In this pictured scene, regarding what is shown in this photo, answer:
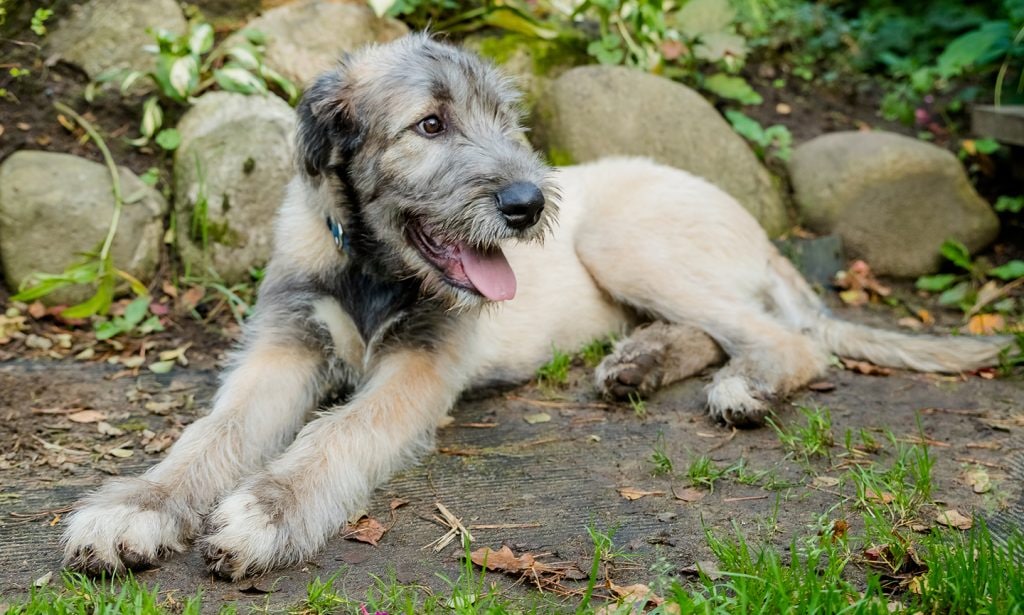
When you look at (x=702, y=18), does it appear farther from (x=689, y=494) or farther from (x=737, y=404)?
(x=689, y=494)

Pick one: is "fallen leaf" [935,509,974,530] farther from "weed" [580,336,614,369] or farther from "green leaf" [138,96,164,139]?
"green leaf" [138,96,164,139]

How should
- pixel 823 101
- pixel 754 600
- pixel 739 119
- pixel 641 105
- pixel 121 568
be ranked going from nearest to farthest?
pixel 754 600 < pixel 121 568 < pixel 641 105 < pixel 739 119 < pixel 823 101

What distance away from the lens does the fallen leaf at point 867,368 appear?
15.9 ft

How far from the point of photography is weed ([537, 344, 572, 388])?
4684 millimetres

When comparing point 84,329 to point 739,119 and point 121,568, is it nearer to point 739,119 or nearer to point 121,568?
point 121,568

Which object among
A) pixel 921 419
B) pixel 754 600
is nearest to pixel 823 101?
pixel 921 419

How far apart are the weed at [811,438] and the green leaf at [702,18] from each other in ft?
14.9

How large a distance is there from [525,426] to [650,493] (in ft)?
2.96

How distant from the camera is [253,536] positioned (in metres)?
2.81

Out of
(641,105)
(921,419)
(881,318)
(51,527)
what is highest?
(641,105)

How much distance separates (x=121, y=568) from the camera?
Answer: 2.76 meters

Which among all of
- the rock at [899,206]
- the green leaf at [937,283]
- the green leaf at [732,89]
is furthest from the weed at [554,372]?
the green leaf at [732,89]

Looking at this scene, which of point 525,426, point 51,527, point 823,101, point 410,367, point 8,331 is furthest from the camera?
point 823,101

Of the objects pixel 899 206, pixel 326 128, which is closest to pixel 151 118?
pixel 326 128
